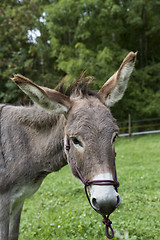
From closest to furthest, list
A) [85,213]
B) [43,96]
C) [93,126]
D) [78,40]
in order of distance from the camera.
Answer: [93,126], [43,96], [85,213], [78,40]

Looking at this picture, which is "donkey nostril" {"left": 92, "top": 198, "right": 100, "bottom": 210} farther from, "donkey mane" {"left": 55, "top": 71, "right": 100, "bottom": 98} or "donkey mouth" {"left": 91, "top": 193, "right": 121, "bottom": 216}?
"donkey mane" {"left": 55, "top": 71, "right": 100, "bottom": 98}

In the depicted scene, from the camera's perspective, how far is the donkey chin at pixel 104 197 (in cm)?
182

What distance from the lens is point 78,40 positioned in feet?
51.5

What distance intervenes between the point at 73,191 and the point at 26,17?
1390cm

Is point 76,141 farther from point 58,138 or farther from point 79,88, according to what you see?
point 79,88

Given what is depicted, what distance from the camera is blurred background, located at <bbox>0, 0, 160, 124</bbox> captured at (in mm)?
13883

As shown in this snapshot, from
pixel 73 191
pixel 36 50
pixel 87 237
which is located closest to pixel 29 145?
pixel 87 237

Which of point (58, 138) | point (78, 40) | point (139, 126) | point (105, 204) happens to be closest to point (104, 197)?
point (105, 204)

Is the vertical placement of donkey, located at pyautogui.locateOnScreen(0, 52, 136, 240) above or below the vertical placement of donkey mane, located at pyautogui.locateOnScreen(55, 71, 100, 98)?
below

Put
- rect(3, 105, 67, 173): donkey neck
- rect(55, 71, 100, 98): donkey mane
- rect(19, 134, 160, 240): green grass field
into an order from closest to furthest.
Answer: rect(55, 71, 100, 98): donkey mane → rect(3, 105, 67, 173): donkey neck → rect(19, 134, 160, 240): green grass field

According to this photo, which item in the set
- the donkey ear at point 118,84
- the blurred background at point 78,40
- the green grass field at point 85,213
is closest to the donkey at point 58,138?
the donkey ear at point 118,84

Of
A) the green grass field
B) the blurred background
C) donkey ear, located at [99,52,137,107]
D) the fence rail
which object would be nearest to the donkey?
donkey ear, located at [99,52,137,107]

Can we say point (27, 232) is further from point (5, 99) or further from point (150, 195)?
point (5, 99)

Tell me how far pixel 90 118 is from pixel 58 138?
624 mm
